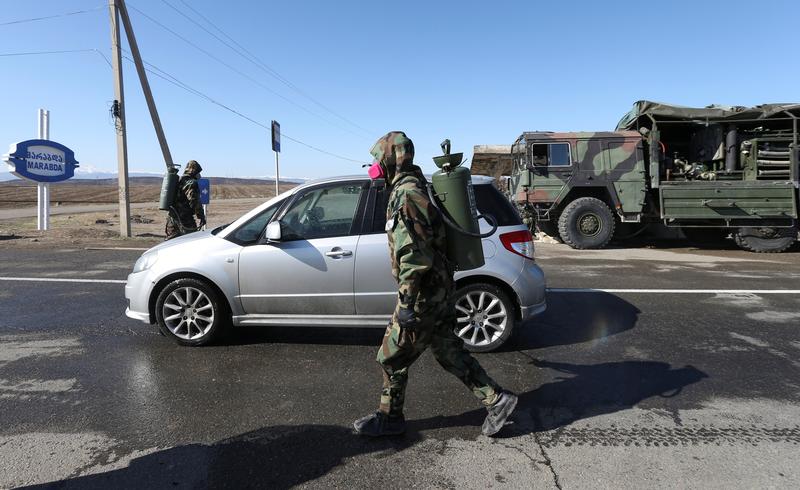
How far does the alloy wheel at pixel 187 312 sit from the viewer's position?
457cm

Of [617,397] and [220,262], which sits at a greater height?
[220,262]

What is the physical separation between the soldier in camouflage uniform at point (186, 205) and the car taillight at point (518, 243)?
5.51 m

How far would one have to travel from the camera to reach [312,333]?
505cm

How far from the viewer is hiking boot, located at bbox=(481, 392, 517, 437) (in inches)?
115

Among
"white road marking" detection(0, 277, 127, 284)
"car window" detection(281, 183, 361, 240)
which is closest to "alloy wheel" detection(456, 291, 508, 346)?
"car window" detection(281, 183, 361, 240)

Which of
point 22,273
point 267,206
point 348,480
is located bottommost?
point 348,480

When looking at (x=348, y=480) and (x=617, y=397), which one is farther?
(x=617, y=397)

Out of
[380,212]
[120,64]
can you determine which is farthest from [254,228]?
[120,64]

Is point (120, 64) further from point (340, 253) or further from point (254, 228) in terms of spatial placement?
point (340, 253)

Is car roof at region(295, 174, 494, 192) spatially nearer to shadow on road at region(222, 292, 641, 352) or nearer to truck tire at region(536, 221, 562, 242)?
shadow on road at region(222, 292, 641, 352)

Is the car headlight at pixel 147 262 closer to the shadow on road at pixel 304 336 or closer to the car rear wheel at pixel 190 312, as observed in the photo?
the car rear wheel at pixel 190 312

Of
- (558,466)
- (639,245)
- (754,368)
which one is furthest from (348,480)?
(639,245)

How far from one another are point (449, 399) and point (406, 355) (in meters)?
0.84

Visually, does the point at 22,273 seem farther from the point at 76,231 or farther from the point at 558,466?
the point at 558,466
